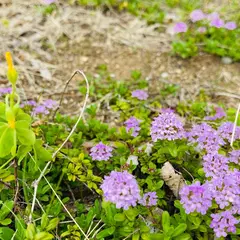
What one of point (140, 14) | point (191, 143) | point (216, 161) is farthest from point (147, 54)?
point (216, 161)

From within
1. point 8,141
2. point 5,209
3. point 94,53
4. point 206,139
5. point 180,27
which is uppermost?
point 8,141

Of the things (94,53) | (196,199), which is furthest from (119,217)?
(94,53)

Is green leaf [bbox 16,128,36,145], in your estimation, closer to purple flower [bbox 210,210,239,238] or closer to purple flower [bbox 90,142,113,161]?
purple flower [bbox 90,142,113,161]

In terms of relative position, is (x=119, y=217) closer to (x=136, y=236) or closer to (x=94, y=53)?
(x=136, y=236)

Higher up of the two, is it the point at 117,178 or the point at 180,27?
the point at 117,178

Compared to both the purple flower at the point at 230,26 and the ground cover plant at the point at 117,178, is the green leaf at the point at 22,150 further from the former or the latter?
the purple flower at the point at 230,26

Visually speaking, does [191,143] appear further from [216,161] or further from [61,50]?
[61,50]

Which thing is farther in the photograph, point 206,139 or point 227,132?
point 227,132
